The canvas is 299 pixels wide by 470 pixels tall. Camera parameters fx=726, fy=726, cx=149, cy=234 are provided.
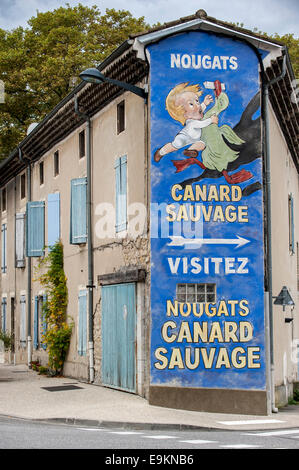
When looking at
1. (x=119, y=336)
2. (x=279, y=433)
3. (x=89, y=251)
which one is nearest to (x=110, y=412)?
(x=279, y=433)

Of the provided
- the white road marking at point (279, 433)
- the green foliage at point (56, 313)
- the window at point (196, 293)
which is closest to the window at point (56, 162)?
the green foliage at point (56, 313)

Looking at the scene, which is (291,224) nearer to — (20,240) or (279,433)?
(279,433)

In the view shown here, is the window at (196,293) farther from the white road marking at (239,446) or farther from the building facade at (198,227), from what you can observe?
the white road marking at (239,446)

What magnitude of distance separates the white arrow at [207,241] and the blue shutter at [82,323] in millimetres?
5226

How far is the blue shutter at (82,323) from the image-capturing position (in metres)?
17.7

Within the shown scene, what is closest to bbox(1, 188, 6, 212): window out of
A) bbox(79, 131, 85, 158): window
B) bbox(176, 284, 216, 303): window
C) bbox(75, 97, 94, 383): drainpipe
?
bbox(79, 131, 85, 158): window

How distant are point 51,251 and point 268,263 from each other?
8.23 metres

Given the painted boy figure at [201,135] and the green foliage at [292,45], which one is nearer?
the painted boy figure at [201,135]

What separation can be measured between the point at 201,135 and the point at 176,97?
867 mm

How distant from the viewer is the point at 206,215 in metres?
13.2
